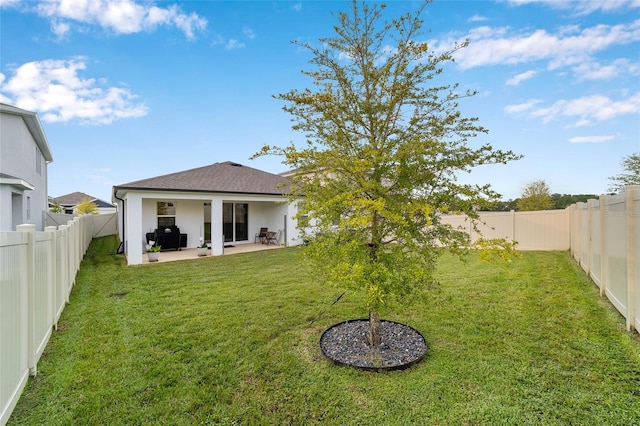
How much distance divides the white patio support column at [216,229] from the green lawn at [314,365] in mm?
5987

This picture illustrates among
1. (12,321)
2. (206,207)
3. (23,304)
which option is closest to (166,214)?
(206,207)

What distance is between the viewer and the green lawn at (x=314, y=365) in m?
2.87

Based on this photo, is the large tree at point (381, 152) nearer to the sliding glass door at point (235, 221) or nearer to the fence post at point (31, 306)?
the fence post at point (31, 306)

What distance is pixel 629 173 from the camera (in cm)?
1933

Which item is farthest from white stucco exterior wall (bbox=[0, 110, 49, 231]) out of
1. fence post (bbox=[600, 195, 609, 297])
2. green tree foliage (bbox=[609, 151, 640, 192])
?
green tree foliage (bbox=[609, 151, 640, 192])

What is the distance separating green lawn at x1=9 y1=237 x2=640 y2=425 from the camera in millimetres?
2867

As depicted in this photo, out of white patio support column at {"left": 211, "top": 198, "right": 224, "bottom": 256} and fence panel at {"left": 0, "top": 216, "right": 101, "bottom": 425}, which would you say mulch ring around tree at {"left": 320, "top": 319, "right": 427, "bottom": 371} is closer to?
fence panel at {"left": 0, "top": 216, "right": 101, "bottom": 425}

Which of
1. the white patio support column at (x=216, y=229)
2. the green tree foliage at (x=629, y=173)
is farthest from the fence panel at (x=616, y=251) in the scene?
the green tree foliage at (x=629, y=173)

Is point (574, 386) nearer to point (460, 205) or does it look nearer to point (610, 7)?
point (460, 205)

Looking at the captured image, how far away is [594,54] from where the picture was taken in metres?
8.86

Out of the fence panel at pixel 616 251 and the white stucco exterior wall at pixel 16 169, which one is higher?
the white stucco exterior wall at pixel 16 169

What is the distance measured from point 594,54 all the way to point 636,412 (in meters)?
10.4

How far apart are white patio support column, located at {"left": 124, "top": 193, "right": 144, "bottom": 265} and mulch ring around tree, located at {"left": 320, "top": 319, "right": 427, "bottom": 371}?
9130mm

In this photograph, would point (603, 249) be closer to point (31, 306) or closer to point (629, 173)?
point (31, 306)
